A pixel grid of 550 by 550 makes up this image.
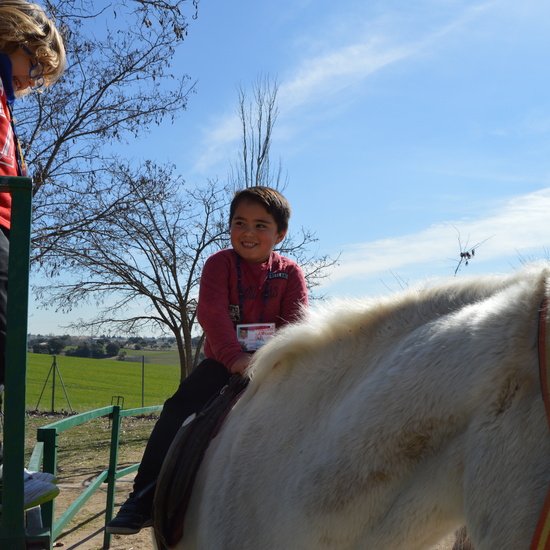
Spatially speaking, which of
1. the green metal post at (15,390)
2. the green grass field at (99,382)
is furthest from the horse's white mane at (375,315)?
the green grass field at (99,382)

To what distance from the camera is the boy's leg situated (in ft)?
6.84

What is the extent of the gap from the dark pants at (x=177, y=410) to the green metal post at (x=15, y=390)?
2.80ft

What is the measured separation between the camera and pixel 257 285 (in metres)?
2.56

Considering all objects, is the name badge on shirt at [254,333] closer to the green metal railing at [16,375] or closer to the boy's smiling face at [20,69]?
the green metal railing at [16,375]

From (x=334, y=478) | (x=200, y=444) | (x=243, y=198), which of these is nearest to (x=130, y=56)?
(x=243, y=198)

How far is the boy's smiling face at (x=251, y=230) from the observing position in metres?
2.50

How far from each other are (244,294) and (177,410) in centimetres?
61

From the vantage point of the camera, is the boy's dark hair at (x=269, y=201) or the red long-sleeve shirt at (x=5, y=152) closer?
the red long-sleeve shirt at (x=5, y=152)

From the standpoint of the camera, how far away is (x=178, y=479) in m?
1.89

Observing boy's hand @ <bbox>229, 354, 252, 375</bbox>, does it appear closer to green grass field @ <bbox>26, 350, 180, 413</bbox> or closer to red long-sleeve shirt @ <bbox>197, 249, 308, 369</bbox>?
red long-sleeve shirt @ <bbox>197, 249, 308, 369</bbox>

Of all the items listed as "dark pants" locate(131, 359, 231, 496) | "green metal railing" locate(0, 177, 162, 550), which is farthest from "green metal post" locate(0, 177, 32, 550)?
"dark pants" locate(131, 359, 231, 496)

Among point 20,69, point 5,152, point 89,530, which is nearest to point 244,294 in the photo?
point 5,152

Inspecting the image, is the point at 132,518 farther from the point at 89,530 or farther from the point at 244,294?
the point at 89,530

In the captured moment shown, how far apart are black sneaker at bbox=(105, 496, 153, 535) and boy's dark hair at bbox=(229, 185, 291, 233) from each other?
1315 mm
